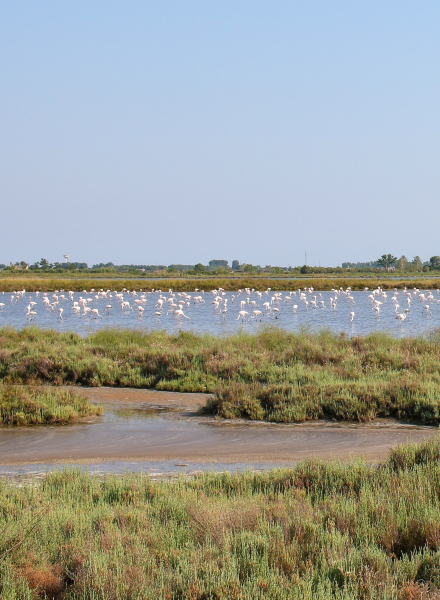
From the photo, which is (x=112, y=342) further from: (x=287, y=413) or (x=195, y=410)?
(x=287, y=413)

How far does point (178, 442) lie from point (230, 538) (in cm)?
536

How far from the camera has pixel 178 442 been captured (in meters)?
10.3

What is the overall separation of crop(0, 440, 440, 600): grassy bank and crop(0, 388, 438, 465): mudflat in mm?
2250

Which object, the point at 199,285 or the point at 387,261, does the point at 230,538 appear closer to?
the point at 199,285

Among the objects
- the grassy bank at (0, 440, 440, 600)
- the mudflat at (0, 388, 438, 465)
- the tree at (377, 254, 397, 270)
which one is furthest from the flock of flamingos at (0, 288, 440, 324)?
the tree at (377, 254, 397, 270)

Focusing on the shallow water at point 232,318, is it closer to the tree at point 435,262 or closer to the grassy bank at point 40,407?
the grassy bank at point 40,407

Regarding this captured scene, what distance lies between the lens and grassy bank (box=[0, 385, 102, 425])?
11.6 m

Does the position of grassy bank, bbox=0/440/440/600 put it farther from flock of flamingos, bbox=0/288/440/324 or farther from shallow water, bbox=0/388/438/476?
flock of flamingos, bbox=0/288/440/324

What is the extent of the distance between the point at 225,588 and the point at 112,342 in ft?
46.8

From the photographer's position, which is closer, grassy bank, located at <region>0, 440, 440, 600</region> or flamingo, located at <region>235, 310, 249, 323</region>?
Answer: grassy bank, located at <region>0, 440, 440, 600</region>

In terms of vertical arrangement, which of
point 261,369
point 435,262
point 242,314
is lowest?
point 261,369

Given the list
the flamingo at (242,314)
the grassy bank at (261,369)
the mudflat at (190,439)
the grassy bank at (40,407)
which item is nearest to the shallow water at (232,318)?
the flamingo at (242,314)

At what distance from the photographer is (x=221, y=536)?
16.6 feet

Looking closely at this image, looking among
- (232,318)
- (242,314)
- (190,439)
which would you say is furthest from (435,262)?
(190,439)
